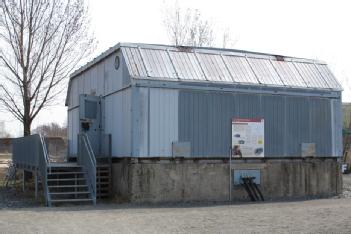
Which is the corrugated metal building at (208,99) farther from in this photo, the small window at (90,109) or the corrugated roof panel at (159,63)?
the small window at (90,109)

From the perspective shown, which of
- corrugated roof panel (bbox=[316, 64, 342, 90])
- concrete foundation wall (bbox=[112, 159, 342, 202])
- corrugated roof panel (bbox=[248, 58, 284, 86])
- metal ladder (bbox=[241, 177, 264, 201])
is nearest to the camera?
concrete foundation wall (bbox=[112, 159, 342, 202])

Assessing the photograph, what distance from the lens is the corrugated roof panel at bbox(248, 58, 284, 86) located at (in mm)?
22125

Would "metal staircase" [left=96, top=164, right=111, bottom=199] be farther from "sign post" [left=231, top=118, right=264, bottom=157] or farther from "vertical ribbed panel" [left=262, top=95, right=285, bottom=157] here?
"vertical ribbed panel" [left=262, top=95, right=285, bottom=157]

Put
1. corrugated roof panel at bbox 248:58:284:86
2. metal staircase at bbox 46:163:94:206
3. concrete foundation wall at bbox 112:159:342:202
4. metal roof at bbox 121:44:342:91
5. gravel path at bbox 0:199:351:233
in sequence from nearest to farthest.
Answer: gravel path at bbox 0:199:351:233
metal staircase at bbox 46:163:94:206
concrete foundation wall at bbox 112:159:342:202
metal roof at bbox 121:44:342:91
corrugated roof panel at bbox 248:58:284:86

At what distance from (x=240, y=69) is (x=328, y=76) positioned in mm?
4199

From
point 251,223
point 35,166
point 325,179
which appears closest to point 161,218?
point 251,223

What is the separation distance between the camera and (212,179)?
20719 mm

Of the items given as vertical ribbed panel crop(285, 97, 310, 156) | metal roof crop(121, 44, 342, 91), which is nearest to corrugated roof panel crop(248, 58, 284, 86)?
metal roof crop(121, 44, 342, 91)

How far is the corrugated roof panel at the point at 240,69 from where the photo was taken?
21673 mm

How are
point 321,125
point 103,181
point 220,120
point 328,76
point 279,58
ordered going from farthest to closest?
1. point 328,76
2. point 279,58
3. point 321,125
4. point 103,181
5. point 220,120

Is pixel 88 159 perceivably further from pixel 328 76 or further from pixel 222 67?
pixel 328 76

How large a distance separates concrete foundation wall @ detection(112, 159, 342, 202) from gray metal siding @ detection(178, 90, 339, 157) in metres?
0.49

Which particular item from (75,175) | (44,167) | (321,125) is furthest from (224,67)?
(44,167)

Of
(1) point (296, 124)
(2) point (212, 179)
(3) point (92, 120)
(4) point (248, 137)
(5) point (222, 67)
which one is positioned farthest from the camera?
(3) point (92, 120)
